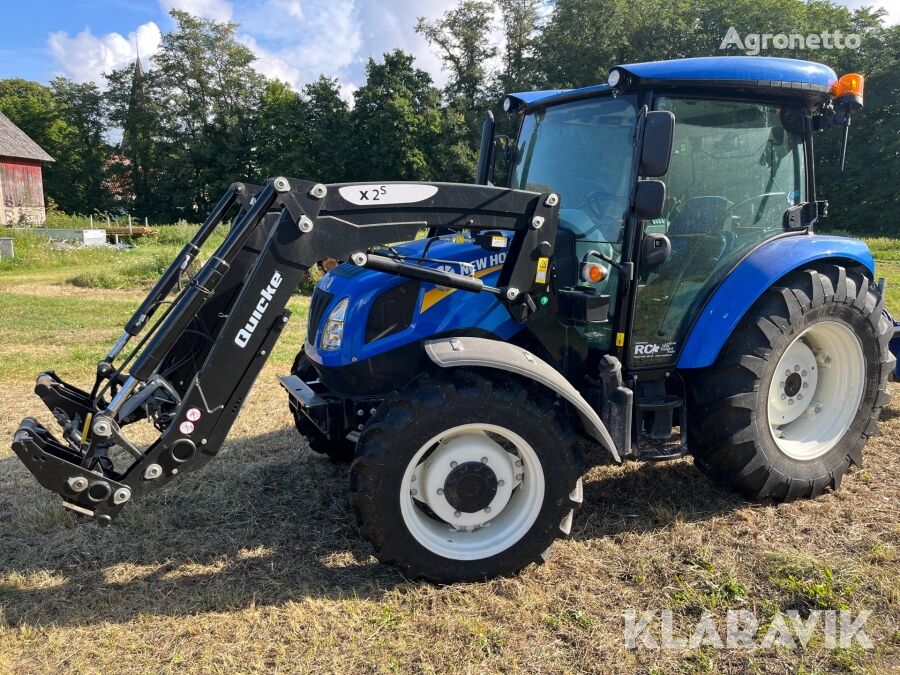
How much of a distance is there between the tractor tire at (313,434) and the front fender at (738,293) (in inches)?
87.3

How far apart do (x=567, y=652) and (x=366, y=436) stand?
4.05 ft

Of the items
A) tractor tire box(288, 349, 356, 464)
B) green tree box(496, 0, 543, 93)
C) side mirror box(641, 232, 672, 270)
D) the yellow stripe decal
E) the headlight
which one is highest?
green tree box(496, 0, 543, 93)

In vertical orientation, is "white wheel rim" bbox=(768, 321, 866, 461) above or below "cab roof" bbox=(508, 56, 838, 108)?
below

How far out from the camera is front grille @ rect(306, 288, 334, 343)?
3.70 meters

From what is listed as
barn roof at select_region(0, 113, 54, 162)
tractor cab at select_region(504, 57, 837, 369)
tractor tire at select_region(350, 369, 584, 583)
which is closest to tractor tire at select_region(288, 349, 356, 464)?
tractor tire at select_region(350, 369, 584, 583)

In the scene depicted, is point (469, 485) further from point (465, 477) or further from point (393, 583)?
point (393, 583)

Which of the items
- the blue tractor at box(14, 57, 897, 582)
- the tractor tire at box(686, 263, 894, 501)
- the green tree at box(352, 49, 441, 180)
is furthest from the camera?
the green tree at box(352, 49, 441, 180)

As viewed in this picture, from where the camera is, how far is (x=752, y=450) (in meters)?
3.62

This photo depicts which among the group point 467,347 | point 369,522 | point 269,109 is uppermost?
point 269,109

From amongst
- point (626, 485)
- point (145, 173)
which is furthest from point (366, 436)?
point (145, 173)

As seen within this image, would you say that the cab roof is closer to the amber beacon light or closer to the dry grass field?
the amber beacon light

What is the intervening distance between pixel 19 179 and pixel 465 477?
3662 cm

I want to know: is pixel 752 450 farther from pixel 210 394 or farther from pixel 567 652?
pixel 210 394

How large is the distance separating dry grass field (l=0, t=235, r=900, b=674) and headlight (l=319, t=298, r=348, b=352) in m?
1.05
